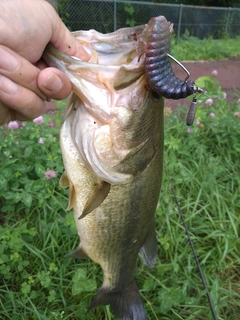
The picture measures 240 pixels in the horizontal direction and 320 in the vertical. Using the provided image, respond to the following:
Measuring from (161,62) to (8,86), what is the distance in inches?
18.4

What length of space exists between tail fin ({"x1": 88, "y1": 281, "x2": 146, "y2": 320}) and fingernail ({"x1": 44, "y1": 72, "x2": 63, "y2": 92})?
3.24 ft

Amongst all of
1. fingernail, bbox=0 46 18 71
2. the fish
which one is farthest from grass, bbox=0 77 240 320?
fingernail, bbox=0 46 18 71

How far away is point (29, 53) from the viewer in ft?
3.60

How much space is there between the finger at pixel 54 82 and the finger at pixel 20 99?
5 centimetres

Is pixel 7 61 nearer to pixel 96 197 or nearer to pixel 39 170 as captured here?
pixel 96 197

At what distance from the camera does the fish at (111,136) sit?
3.45ft

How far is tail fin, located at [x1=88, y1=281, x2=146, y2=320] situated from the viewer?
1.65 meters

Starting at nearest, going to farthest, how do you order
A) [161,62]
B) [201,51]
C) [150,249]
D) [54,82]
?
[161,62] → [54,82] → [150,249] → [201,51]

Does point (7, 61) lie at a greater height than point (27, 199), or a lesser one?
greater

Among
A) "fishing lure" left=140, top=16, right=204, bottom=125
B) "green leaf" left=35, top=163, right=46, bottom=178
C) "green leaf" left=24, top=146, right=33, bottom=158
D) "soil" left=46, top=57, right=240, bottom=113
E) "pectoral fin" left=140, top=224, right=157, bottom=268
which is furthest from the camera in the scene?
"soil" left=46, top=57, right=240, bottom=113

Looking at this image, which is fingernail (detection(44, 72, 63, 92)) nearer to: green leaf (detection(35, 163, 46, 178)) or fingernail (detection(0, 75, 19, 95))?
fingernail (detection(0, 75, 19, 95))

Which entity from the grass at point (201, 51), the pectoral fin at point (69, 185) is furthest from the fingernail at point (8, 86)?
the grass at point (201, 51)

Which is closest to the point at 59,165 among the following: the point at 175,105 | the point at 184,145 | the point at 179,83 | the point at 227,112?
the point at 184,145

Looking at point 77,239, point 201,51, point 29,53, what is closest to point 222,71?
point 201,51
